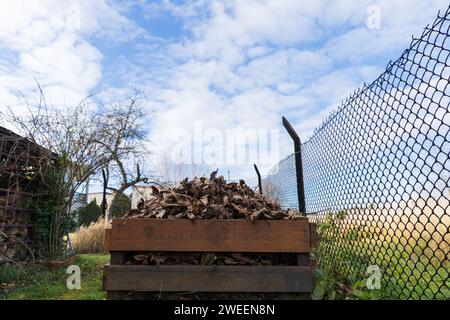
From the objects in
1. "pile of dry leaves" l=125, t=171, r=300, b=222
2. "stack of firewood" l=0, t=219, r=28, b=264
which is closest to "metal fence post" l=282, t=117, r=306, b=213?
"pile of dry leaves" l=125, t=171, r=300, b=222

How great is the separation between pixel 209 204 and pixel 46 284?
3838 mm

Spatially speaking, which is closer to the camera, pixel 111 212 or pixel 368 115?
pixel 368 115

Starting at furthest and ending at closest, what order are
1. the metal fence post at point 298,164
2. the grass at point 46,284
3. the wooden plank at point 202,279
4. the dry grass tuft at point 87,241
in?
the dry grass tuft at point 87,241
the grass at point 46,284
the metal fence post at point 298,164
the wooden plank at point 202,279

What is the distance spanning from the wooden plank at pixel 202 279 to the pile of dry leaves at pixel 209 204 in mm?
281

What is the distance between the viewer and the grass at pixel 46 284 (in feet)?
13.3

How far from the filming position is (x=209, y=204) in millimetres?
2076

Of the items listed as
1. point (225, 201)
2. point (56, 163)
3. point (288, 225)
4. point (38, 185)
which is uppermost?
point (56, 163)

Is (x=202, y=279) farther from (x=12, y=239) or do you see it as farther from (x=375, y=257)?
(x=12, y=239)

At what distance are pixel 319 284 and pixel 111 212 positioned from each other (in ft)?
44.7

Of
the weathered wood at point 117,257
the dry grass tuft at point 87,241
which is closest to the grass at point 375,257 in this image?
the weathered wood at point 117,257

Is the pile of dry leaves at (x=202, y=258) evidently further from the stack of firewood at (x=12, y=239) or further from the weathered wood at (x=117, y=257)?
the stack of firewood at (x=12, y=239)

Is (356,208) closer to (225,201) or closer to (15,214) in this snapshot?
(225,201)
